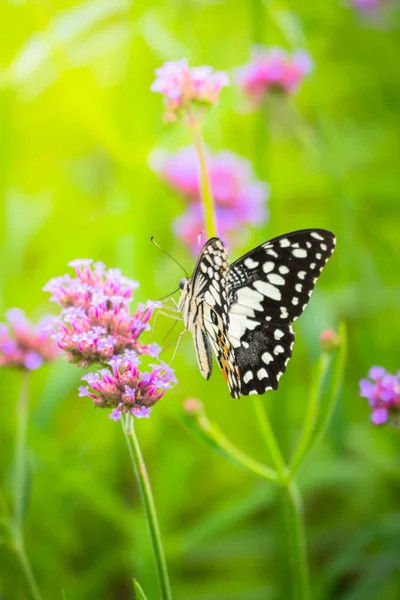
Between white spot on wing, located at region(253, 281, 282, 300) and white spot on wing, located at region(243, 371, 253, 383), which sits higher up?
white spot on wing, located at region(253, 281, 282, 300)

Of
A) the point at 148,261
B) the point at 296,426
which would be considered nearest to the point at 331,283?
the point at 296,426

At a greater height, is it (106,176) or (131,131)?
(106,176)

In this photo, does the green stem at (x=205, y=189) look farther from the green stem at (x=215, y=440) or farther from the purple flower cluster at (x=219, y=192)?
the purple flower cluster at (x=219, y=192)

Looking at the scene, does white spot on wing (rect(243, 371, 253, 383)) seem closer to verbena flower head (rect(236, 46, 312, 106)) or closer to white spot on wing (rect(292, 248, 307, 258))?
white spot on wing (rect(292, 248, 307, 258))

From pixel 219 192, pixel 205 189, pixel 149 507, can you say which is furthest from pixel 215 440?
pixel 219 192

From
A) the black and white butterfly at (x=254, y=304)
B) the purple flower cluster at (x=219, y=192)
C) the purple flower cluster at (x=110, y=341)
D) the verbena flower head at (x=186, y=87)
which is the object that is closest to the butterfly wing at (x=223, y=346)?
the black and white butterfly at (x=254, y=304)

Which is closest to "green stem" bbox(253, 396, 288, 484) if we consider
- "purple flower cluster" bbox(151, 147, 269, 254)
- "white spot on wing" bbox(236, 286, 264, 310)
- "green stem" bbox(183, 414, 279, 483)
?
"green stem" bbox(183, 414, 279, 483)

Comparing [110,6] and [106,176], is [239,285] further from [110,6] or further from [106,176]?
[106,176]
